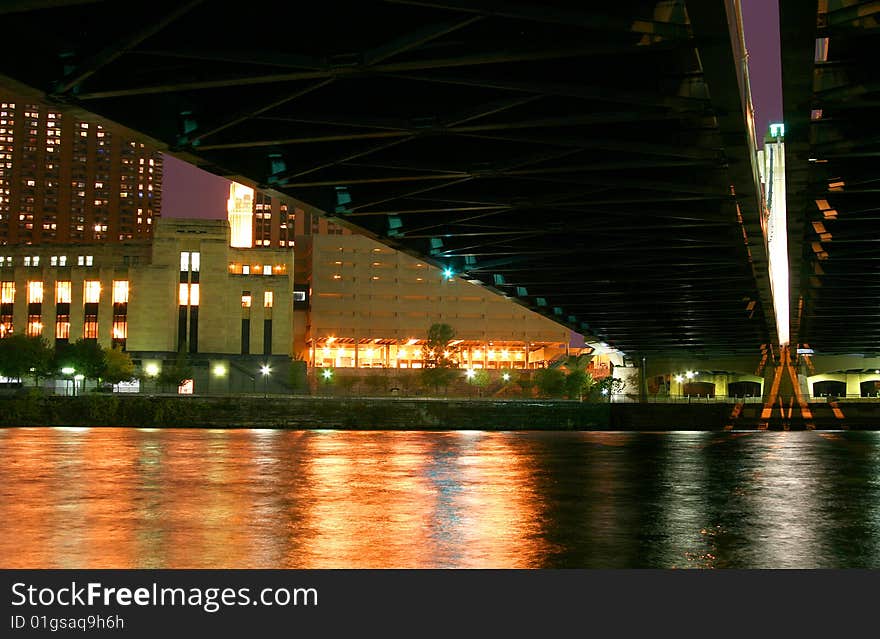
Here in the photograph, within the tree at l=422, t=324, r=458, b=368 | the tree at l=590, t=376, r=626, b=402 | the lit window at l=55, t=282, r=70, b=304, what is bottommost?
the tree at l=590, t=376, r=626, b=402

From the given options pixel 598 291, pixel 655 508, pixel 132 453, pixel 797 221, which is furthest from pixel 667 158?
pixel 598 291

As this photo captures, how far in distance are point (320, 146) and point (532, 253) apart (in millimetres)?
13703

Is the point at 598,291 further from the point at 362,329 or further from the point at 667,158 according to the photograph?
the point at 362,329

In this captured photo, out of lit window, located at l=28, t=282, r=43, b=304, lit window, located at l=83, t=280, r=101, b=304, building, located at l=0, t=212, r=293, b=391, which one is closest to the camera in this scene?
building, located at l=0, t=212, r=293, b=391

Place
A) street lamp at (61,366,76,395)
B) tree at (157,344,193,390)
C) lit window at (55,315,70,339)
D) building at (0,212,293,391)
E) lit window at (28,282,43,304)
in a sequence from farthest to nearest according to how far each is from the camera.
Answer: lit window at (28,282,43,304) → lit window at (55,315,70,339) → building at (0,212,293,391) → tree at (157,344,193,390) → street lamp at (61,366,76,395)

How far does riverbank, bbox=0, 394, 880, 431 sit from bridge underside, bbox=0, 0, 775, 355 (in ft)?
179

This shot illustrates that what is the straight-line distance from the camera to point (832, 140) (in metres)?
24.2

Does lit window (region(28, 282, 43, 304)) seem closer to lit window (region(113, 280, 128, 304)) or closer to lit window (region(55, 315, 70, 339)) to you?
lit window (region(55, 315, 70, 339))

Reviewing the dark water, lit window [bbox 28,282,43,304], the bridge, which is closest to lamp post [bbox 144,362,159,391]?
lit window [bbox 28,282,43,304]

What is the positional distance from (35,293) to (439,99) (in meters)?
127

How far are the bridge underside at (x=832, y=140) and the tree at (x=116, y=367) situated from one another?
8759 centimetres

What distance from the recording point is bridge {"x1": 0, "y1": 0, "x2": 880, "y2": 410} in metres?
18.4

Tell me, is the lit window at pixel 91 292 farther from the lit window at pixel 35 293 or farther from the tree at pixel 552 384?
the tree at pixel 552 384

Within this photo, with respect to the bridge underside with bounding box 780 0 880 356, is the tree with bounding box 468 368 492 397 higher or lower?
lower
